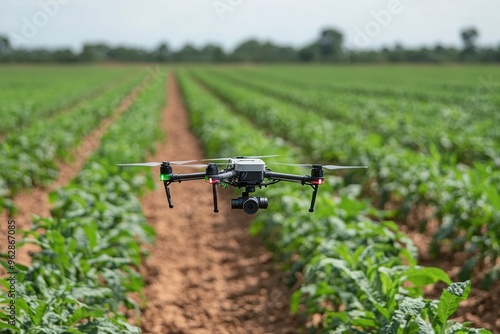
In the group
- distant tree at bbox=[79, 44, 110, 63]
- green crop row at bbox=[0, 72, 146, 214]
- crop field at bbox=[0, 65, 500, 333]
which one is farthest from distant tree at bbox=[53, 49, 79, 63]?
crop field at bbox=[0, 65, 500, 333]

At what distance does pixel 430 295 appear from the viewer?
610cm

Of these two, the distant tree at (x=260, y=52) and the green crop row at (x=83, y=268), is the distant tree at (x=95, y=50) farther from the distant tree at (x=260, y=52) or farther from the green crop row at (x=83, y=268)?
the distant tree at (x=260, y=52)

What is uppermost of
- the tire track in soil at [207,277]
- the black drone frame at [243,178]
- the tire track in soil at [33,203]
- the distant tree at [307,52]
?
the distant tree at [307,52]

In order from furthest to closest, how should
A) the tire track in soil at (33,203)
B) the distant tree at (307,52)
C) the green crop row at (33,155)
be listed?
1. the distant tree at (307,52)
2. the green crop row at (33,155)
3. the tire track in soil at (33,203)

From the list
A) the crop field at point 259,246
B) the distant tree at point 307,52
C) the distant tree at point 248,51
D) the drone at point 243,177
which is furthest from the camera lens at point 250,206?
the distant tree at point 248,51

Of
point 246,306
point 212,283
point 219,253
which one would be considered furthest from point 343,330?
point 219,253

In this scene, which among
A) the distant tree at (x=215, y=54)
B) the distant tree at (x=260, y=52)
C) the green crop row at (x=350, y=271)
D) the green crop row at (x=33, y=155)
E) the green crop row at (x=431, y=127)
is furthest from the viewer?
the distant tree at (x=260, y=52)

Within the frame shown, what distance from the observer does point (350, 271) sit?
4.00 metres

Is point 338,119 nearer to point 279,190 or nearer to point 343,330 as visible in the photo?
point 279,190

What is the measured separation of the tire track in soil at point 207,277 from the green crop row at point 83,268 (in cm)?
39

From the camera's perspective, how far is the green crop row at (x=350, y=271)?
3152 millimetres

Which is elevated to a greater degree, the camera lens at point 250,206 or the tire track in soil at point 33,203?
the camera lens at point 250,206

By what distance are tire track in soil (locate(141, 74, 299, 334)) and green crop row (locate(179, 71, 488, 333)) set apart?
1.13ft

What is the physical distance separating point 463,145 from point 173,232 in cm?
669
